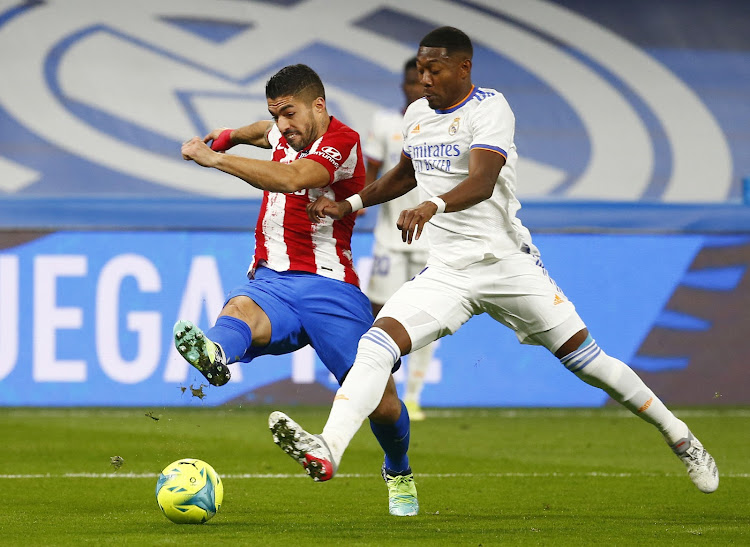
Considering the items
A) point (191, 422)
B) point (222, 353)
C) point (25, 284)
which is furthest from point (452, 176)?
point (25, 284)

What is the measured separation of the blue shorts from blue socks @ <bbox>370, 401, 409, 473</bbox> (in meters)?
0.27

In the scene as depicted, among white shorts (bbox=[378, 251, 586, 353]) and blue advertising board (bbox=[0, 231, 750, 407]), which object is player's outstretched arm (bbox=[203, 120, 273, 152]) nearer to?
white shorts (bbox=[378, 251, 586, 353])

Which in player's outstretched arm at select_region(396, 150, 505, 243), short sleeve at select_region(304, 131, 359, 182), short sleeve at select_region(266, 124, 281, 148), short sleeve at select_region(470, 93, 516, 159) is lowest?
short sleeve at select_region(266, 124, 281, 148)

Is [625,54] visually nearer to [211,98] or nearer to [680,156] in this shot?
[680,156]

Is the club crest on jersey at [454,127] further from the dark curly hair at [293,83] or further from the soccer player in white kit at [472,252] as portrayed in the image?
the dark curly hair at [293,83]

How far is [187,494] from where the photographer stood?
4.54m

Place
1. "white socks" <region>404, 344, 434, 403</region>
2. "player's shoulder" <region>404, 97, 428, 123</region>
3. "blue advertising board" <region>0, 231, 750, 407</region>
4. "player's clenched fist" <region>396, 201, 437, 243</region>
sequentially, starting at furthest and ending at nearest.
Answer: "blue advertising board" <region>0, 231, 750, 407</region> → "white socks" <region>404, 344, 434, 403</region> → "player's shoulder" <region>404, 97, 428, 123</region> → "player's clenched fist" <region>396, 201, 437, 243</region>

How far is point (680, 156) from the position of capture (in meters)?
16.6

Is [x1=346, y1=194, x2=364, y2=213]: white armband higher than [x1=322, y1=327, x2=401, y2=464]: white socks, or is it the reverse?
[x1=346, y1=194, x2=364, y2=213]: white armband

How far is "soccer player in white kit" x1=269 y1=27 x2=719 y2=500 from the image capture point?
4668mm

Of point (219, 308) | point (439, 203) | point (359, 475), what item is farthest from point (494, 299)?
point (219, 308)

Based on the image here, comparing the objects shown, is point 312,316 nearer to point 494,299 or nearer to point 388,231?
point 494,299

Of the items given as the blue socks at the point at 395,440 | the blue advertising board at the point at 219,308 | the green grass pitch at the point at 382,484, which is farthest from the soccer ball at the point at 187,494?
the blue advertising board at the point at 219,308

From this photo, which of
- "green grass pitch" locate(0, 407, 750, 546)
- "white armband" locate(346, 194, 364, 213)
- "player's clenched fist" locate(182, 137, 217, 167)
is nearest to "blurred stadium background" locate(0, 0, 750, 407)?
"green grass pitch" locate(0, 407, 750, 546)
